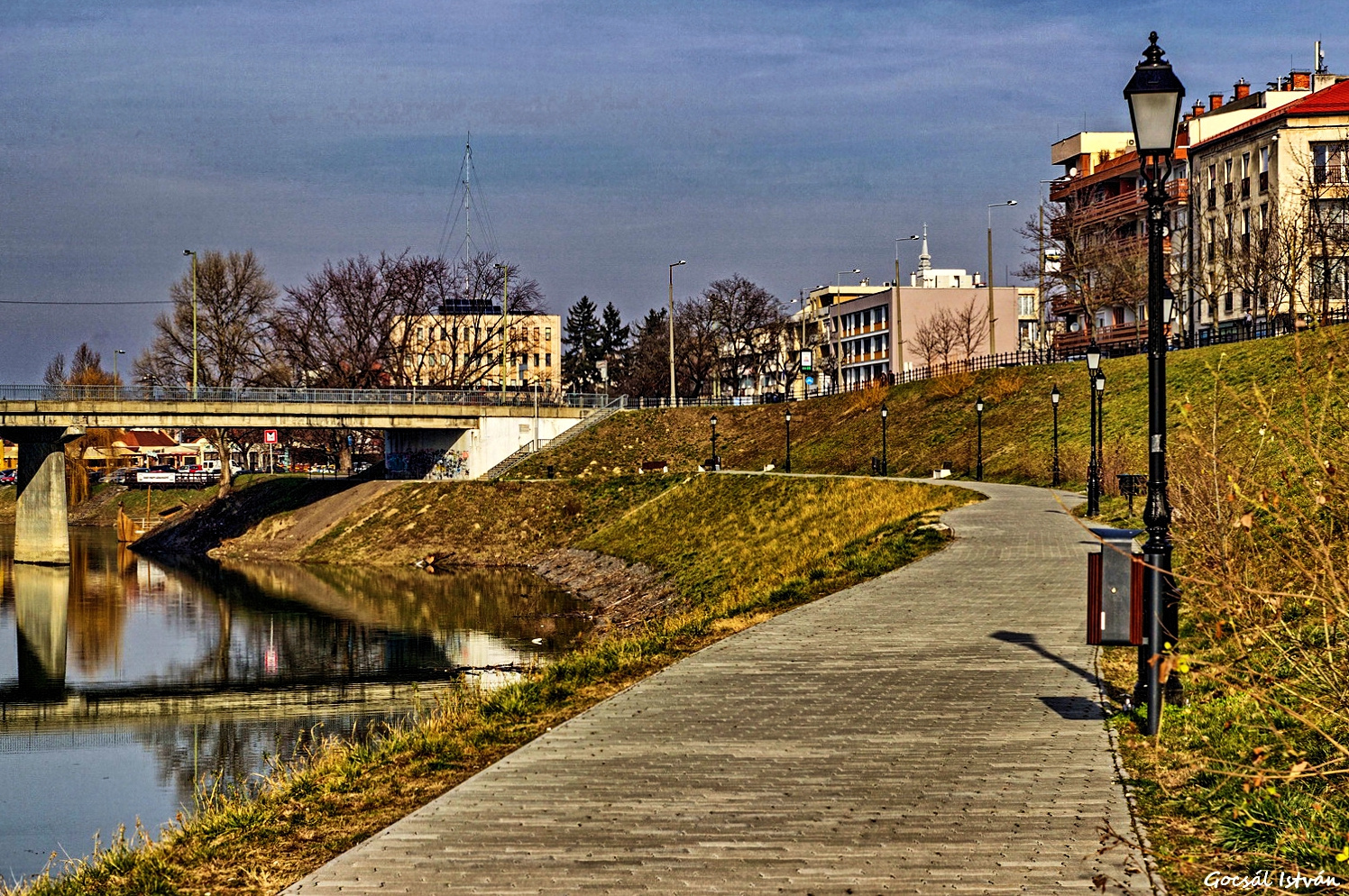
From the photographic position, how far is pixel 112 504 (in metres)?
107

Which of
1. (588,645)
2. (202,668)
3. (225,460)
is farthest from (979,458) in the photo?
(225,460)

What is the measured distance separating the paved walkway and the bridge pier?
55.3m

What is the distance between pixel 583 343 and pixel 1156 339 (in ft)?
444

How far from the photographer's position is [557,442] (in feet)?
257

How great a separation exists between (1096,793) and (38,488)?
206ft

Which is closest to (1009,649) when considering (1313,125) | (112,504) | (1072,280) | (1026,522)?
(1026,522)

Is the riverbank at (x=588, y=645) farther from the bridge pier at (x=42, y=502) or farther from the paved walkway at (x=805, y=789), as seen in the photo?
the bridge pier at (x=42, y=502)

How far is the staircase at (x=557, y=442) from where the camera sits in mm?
74244

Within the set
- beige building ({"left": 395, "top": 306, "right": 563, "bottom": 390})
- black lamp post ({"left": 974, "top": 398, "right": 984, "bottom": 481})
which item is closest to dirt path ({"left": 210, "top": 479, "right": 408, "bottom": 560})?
beige building ({"left": 395, "top": 306, "right": 563, "bottom": 390})

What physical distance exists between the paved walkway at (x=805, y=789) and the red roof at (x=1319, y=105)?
5715cm

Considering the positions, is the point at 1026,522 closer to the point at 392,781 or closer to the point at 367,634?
the point at 367,634

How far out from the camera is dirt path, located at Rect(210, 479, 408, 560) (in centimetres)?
6656

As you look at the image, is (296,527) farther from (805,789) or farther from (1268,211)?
(805,789)

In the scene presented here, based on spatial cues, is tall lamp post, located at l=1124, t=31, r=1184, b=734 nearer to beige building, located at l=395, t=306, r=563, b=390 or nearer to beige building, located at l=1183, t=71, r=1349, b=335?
beige building, located at l=1183, t=71, r=1349, b=335
